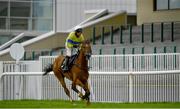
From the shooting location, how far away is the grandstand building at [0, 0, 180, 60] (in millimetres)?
47594

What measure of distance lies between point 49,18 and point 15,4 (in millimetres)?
2345

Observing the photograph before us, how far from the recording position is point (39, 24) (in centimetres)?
5812

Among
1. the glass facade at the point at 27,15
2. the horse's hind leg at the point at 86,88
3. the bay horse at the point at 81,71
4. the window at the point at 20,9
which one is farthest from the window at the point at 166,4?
the horse's hind leg at the point at 86,88

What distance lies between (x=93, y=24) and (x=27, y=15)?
7247 millimetres

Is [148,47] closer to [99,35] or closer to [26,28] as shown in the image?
[99,35]

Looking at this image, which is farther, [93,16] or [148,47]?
[93,16]

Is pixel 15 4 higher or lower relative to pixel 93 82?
higher

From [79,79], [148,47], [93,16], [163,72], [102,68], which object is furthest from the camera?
[93,16]

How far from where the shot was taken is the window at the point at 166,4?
5344 cm

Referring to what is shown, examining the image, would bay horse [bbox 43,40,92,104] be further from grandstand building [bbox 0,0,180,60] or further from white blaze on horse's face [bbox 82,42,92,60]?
grandstand building [bbox 0,0,180,60]

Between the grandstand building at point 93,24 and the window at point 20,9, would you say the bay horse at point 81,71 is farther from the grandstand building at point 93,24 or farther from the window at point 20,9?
the window at point 20,9

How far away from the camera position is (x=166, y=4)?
54.1 metres

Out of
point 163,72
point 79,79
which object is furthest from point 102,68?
point 79,79

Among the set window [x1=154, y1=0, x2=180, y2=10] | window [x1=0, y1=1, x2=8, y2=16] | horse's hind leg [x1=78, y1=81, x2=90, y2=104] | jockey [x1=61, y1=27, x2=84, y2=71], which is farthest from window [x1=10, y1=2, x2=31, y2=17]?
horse's hind leg [x1=78, y1=81, x2=90, y2=104]
